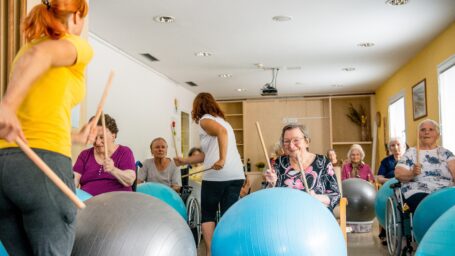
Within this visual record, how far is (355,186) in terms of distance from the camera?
546 centimetres

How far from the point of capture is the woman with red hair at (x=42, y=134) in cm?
115

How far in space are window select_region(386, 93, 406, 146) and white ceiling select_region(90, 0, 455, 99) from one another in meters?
0.55

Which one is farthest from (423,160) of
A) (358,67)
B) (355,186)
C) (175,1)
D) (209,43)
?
(358,67)

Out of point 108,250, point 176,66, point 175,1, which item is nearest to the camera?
point 108,250

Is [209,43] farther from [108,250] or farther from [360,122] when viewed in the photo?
[360,122]

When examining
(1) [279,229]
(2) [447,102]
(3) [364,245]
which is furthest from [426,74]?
(1) [279,229]

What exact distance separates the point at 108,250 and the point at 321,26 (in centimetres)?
423

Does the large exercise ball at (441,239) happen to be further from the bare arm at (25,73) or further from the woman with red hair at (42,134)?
the bare arm at (25,73)

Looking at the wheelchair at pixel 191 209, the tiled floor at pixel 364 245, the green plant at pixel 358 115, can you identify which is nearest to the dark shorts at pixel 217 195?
the wheelchair at pixel 191 209

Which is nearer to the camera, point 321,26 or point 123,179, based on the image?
point 123,179

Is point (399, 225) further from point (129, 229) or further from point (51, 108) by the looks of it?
point (51, 108)

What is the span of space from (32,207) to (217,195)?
209cm

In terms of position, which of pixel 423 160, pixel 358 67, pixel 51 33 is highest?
pixel 358 67

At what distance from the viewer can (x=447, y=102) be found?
587 centimetres
